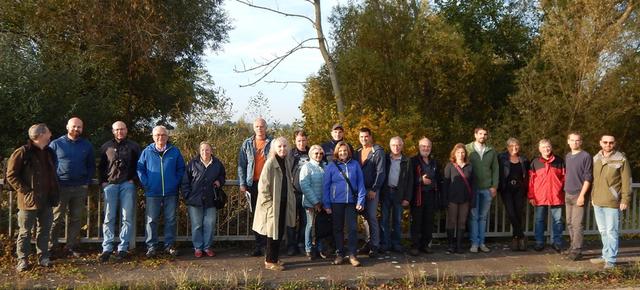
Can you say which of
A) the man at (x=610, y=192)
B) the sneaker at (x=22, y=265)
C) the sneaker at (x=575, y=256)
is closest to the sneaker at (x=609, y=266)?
the man at (x=610, y=192)

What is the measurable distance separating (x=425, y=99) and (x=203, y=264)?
1468 centimetres

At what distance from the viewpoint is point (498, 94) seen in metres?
20.5

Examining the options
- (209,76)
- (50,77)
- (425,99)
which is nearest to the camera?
(50,77)

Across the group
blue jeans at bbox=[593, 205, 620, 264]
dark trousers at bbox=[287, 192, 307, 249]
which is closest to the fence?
dark trousers at bbox=[287, 192, 307, 249]

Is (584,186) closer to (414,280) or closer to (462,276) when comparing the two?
(462,276)

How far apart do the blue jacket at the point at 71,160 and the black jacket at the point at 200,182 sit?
1375 mm

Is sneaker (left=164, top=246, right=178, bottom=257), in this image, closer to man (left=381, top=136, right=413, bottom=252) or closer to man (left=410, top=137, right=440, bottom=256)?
man (left=381, top=136, right=413, bottom=252)

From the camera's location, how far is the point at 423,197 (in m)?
7.79

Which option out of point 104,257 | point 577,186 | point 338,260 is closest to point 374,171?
point 338,260

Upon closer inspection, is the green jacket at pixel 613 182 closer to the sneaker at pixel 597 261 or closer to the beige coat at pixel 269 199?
the sneaker at pixel 597 261

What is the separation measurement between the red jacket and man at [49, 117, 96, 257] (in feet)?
22.3

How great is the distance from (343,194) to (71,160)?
3.80 m

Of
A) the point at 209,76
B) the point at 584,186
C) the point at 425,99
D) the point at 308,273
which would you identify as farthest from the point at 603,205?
the point at 209,76

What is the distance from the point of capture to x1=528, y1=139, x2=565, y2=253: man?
795cm
